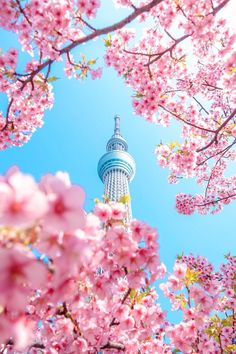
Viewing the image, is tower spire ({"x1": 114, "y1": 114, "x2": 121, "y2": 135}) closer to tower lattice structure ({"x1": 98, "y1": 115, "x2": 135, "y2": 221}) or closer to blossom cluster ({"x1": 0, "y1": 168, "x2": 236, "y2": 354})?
tower lattice structure ({"x1": 98, "y1": 115, "x2": 135, "y2": 221})

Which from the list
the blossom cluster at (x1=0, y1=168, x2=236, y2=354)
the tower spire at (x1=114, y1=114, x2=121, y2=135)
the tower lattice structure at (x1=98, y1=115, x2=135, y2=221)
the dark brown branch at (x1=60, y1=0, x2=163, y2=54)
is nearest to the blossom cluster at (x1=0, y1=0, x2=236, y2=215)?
the dark brown branch at (x1=60, y1=0, x2=163, y2=54)

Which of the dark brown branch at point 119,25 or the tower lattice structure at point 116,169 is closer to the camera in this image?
the dark brown branch at point 119,25

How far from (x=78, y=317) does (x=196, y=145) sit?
4.60m

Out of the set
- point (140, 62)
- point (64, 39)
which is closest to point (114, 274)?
point (64, 39)

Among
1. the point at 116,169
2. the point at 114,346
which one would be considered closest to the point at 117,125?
the point at 116,169

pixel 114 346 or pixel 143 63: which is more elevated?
pixel 143 63

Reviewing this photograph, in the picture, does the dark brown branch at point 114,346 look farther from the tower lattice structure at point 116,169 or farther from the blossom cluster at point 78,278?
the tower lattice structure at point 116,169

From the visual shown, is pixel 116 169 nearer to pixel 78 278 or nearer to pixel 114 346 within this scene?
pixel 114 346

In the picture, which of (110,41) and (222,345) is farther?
(110,41)

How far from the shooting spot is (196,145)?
271 inches

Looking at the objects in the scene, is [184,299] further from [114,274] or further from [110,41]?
[110,41]

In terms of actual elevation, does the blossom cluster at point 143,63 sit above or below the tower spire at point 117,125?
below

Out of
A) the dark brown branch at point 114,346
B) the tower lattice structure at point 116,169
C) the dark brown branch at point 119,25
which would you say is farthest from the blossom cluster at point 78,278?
the tower lattice structure at point 116,169

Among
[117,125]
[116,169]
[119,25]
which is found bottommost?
[119,25]
